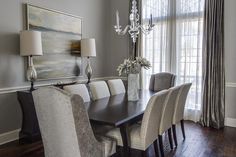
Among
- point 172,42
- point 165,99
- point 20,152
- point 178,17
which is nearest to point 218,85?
point 172,42

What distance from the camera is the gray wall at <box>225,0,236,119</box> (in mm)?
4152

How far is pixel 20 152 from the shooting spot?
10.1 feet

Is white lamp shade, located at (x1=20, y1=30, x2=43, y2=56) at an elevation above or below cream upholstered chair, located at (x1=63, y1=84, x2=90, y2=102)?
above

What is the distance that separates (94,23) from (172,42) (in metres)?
1.93

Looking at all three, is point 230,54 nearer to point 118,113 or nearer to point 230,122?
point 230,122

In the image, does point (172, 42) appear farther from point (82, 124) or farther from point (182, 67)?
point (82, 124)

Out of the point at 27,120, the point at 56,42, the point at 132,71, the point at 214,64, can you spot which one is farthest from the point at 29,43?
the point at 214,64

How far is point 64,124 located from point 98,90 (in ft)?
5.12

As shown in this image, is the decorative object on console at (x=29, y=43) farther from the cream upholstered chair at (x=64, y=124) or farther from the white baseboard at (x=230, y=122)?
the white baseboard at (x=230, y=122)

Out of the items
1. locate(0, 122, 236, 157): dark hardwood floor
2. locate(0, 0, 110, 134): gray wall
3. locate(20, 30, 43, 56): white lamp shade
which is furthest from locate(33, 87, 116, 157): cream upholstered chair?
locate(0, 0, 110, 134): gray wall

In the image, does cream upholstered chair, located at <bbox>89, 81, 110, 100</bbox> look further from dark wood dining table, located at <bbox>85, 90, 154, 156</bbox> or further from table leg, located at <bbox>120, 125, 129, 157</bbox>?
table leg, located at <bbox>120, 125, 129, 157</bbox>

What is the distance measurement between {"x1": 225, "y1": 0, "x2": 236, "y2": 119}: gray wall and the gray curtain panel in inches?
4.2

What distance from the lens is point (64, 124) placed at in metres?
1.83

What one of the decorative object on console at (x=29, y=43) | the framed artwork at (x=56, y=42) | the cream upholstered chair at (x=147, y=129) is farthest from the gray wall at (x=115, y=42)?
the cream upholstered chair at (x=147, y=129)
